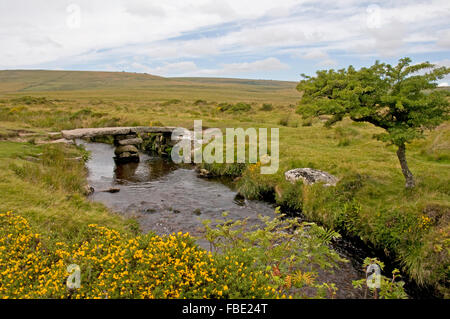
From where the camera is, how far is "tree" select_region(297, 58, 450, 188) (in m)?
10.5

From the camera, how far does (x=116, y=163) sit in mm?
24453

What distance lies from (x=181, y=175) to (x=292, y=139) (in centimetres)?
979

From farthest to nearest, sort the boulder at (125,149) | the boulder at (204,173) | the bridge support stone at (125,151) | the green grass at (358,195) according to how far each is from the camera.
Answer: the boulder at (125,149), the bridge support stone at (125,151), the boulder at (204,173), the green grass at (358,195)

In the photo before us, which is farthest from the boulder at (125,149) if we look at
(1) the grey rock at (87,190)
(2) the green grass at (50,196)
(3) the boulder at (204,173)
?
(1) the grey rock at (87,190)

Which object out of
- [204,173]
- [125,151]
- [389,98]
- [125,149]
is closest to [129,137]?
[125,149]

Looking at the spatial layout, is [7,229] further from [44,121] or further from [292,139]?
[44,121]

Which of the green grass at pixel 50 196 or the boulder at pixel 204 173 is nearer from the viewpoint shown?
the green grass at pixel 50 196

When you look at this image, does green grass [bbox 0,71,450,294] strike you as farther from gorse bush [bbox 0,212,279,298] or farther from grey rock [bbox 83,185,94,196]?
gorse bush [bbox 0,212,279,298]

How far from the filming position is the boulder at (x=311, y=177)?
1457cm

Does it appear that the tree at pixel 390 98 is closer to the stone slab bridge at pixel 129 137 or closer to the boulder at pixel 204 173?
the boulder at pixel 204 173

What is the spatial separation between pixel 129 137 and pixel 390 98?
22.9m

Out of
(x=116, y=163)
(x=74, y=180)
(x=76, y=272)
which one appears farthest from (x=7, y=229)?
(x=116, y=163)

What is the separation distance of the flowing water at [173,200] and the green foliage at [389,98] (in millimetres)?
5037

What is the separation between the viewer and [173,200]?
16.1 m
